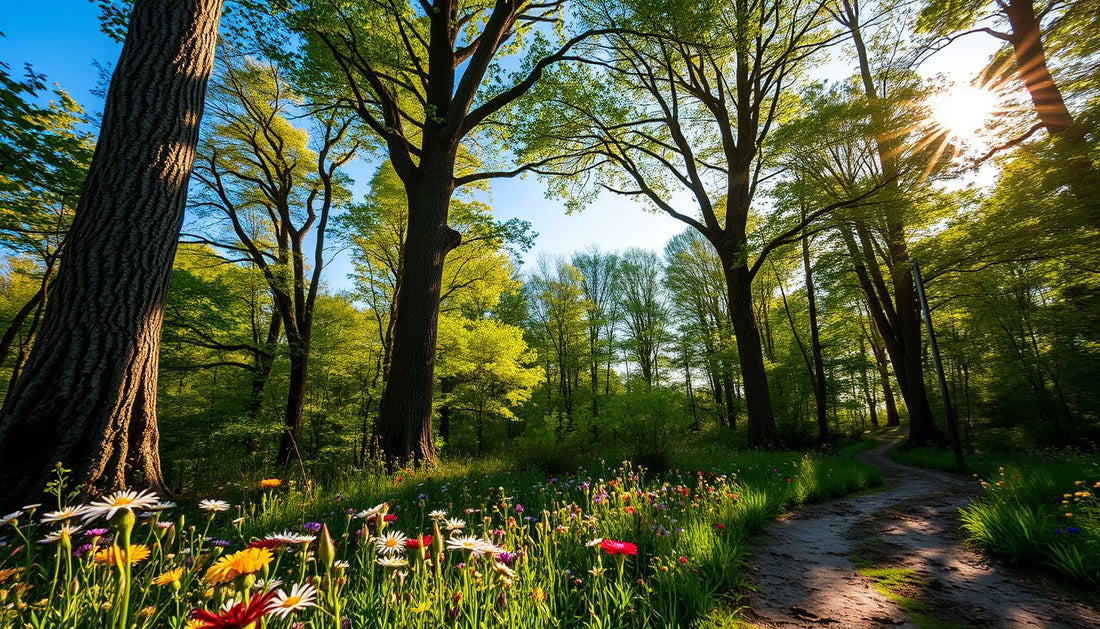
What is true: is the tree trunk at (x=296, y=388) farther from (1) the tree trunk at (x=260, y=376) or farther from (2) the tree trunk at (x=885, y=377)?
(2) the tree trunk at (x=885, y=377)

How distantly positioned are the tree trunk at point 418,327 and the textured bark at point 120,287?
3.16 m

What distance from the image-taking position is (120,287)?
291 centimetres

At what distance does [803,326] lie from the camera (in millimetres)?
24469

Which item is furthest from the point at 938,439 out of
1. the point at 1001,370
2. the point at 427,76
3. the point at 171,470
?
the point at 171,470

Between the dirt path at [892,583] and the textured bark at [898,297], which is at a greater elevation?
the textured bark at [898,297]

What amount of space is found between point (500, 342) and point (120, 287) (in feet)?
43.2

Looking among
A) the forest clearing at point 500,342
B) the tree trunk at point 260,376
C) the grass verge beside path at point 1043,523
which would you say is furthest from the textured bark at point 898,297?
the tree trunk at point 260,376

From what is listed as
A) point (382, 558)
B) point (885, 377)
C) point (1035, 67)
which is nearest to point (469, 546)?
point (382, 558)

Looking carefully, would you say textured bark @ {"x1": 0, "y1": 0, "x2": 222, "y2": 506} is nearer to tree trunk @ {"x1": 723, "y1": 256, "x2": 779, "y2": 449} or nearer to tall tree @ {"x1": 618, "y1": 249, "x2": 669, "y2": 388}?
tree trunk @ {"x1": 723, "y1": 256, "x2": 779, "y2": 449}

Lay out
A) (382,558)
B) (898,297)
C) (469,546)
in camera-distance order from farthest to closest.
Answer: (898,297) → (382,558) → (469,546)

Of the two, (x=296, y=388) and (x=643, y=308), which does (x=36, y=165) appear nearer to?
(x=296, y=388)

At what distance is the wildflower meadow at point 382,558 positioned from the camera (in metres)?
0.98

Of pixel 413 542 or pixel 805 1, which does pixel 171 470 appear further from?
pixel 805 1

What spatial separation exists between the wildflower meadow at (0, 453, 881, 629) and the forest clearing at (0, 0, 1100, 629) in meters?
0.03
